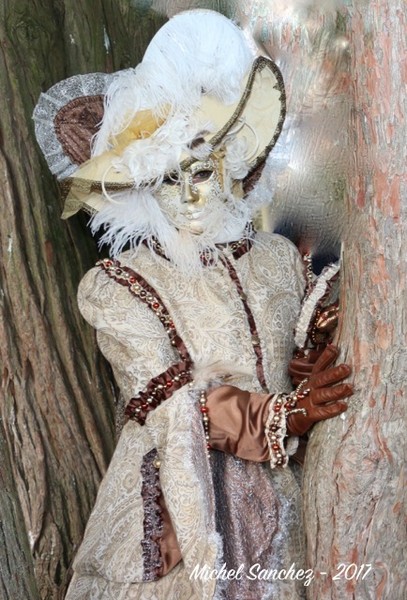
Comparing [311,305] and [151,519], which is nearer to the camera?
[151,519]

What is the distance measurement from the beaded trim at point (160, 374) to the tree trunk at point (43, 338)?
422mm

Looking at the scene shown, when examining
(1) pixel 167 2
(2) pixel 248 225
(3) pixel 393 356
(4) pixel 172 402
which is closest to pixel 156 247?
(2) pixel 248 225

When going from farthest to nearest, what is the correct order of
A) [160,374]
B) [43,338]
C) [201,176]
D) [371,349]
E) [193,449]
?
1. [43,338]
2. [201,176]
3. [160,374]
4. [193,449]
5. [371,349]

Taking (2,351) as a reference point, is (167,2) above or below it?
above

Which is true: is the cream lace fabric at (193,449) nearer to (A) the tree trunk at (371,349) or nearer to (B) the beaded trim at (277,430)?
(B) the beaded trim at (277,430)

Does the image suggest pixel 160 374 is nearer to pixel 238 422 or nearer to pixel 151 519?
pixel 238 422

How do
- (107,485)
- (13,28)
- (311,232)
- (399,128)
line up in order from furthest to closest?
(311,232) → (13,28) → (107,485) → (399,128)

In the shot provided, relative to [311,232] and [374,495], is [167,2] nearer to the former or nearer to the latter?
[311,232]

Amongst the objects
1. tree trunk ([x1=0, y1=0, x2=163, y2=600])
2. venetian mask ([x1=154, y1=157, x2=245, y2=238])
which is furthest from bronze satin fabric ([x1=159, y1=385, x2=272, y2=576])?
tree trunk ([x1=0, y1=0, x2=163, y2=600])

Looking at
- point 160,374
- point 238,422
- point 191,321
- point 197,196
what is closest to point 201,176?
point 197,196

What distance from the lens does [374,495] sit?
1955 mm

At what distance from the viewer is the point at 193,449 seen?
2.14m

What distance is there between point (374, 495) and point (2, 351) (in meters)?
1.15

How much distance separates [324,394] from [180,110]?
0.73m
